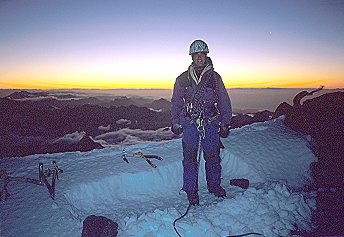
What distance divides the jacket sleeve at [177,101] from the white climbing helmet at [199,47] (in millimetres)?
815

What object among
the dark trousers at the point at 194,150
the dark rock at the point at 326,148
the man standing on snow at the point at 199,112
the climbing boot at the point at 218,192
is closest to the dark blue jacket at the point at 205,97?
the man standing on snow at the point at 199,112

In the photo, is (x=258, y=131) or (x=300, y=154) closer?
(x=300, y=154)

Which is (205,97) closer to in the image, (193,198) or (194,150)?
(194,150)

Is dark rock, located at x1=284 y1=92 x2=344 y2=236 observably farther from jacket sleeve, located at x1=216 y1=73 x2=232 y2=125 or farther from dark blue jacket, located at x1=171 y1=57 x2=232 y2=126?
dark blue jacket, located at x1=171 y1=57 x2=232 y2=126

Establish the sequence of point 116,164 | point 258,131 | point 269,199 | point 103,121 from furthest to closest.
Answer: point 103,121
point 258,131
point 116,164
point 269,199

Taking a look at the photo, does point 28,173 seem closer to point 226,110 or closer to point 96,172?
point 96,172

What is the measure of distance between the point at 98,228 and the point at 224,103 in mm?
3952

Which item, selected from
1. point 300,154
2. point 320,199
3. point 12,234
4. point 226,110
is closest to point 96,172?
point 12,234

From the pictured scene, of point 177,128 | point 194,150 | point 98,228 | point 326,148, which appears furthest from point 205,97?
point 326,148

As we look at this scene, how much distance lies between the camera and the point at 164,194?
721cm

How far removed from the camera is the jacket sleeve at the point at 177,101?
6.30 meters

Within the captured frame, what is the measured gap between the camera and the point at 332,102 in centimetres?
1091

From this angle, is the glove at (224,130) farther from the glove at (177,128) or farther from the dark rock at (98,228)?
the dark rock at (98,228)

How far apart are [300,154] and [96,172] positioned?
7049mm
